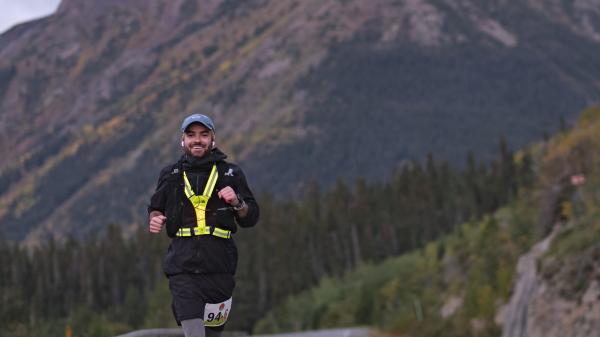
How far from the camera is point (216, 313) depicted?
817cm

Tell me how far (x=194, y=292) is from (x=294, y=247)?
377 ft

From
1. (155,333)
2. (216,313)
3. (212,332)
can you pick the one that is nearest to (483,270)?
(155,333)

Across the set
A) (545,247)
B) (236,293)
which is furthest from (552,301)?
(236,293)

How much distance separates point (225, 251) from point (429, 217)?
381 ft

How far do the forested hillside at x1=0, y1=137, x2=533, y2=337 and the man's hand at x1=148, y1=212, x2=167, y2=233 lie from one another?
91.1m

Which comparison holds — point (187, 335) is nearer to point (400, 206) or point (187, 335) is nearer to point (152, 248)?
point (400, 206)

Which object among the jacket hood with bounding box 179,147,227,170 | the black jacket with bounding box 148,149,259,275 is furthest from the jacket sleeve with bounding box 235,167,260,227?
the jacket hood with bounding box 179,147,227,170

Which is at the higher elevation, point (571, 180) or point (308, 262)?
point (571, 180)

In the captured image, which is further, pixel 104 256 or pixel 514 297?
pixel 104 256

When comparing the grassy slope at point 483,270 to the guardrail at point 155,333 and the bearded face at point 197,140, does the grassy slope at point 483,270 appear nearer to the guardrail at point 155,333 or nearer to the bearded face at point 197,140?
the guardrail at point 155,333

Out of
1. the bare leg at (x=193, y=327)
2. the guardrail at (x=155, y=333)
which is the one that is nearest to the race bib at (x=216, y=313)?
the bare leg at (x=193, y=327)

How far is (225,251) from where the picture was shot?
319 inches

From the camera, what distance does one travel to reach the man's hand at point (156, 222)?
7855 millimetres

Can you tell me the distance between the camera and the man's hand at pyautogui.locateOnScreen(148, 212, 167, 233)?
786 centimetres
